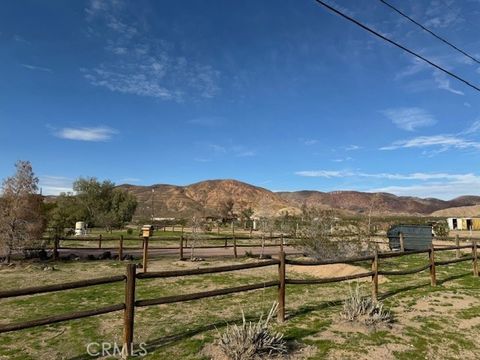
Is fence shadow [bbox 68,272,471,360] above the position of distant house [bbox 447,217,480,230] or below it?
below

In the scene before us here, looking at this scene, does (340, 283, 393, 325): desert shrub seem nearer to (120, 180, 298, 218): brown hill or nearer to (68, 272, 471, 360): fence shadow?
(68, 272, 471, 360): fence shadow

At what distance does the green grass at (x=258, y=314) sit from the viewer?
20.9 ft

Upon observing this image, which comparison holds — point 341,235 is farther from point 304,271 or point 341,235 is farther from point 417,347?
point 417,347

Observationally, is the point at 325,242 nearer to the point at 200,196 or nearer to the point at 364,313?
the point at 364,313

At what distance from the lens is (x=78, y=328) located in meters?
7.54

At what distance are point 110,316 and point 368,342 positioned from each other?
505 cm

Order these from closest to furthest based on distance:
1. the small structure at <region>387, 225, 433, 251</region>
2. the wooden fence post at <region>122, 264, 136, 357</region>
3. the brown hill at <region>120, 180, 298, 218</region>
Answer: the wooden fence post at <region>122, 264, 136, 357</region>
the small structure at <region>387, 225, 433, 251</region>
the brown hill at <region>120, 180, 298, 218</region>

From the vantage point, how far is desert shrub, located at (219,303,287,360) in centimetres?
570

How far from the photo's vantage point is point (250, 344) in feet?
18.9

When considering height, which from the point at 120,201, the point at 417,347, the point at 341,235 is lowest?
the point at 417,347

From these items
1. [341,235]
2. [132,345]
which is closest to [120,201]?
[341,235]

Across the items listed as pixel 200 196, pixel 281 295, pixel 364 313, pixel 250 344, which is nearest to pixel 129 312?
pixel 250 344

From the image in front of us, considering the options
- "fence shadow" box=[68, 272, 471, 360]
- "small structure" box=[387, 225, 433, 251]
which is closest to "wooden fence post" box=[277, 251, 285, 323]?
"fence shadow" box=[68, 272, 471, 360]

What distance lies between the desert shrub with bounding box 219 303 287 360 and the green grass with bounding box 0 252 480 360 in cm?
42
